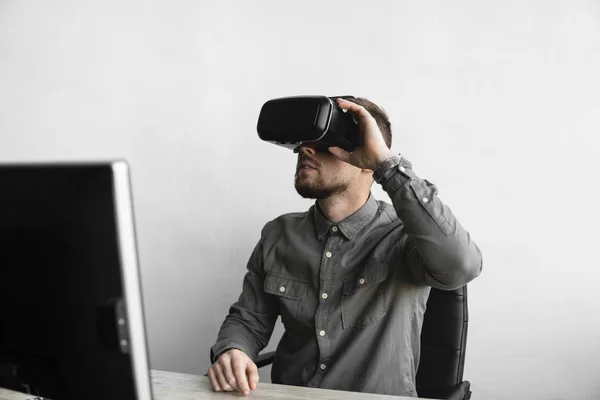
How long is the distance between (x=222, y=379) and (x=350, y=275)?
432 millimetres

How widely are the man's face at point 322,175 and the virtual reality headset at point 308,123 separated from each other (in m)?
0.13

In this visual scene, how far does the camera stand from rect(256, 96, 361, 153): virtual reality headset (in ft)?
3.82

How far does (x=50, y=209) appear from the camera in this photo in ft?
1.85

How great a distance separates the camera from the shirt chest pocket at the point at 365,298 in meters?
1.34

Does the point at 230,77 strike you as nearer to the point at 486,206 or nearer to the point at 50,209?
the point at 486,206

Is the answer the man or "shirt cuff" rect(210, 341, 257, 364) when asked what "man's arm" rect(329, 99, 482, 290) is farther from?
"shirt cuff" rect(210, 341, 257, 364)

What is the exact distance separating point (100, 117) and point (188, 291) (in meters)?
0.75

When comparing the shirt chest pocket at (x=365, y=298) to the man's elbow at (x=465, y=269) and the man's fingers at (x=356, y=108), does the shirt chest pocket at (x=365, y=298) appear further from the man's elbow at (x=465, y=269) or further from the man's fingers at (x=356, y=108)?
the man's fingers at (x=356, y=108)

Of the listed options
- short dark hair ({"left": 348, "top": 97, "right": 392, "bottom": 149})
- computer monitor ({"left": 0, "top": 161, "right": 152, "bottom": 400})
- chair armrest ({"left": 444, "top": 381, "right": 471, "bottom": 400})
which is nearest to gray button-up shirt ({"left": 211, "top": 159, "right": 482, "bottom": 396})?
chair armrest ({"left": 444, "top": 381, "right": 471, "bottom": 400})

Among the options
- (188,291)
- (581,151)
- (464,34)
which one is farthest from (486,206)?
(188,291)

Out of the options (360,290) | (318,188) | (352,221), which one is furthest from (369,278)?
(318,188)

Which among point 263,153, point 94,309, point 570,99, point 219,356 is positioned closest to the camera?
point 94,309

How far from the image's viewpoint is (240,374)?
1104 millimetres

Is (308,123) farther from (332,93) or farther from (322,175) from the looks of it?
(332,93)
